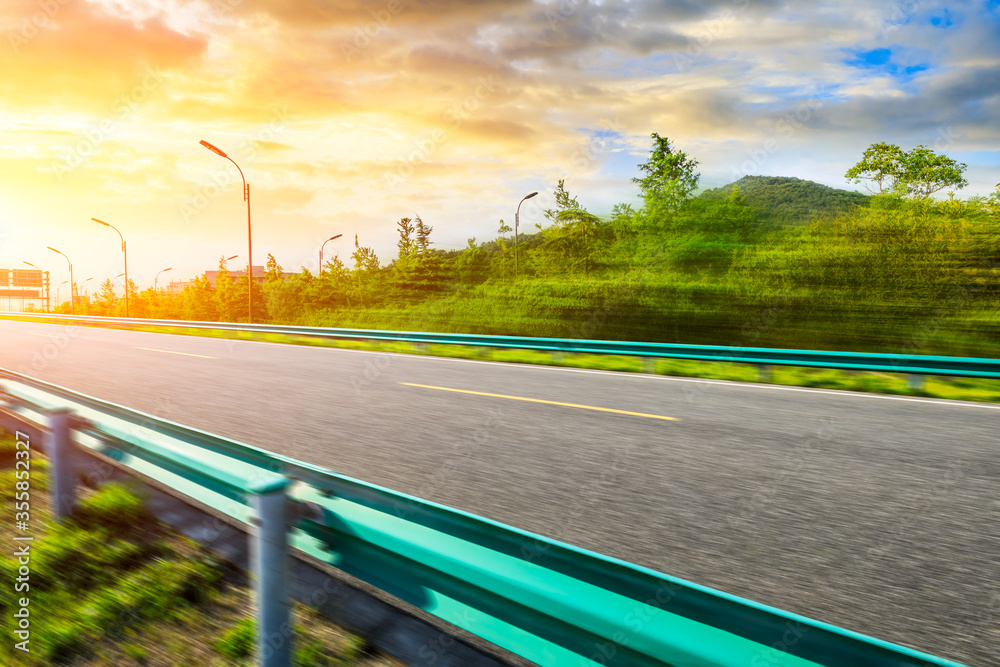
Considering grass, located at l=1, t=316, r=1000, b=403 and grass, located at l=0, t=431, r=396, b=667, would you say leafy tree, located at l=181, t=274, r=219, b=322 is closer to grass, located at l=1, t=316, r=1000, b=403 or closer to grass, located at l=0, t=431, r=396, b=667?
grass, located at l=1, t=316, r=1000, b=403

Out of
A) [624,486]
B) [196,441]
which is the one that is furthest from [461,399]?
[196,441]

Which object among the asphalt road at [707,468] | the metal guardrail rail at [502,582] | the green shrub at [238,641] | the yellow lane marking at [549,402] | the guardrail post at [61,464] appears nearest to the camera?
the metal guardrail rail at [502,582]

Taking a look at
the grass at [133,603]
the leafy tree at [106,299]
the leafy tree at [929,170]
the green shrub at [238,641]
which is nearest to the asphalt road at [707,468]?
the grass at [133,603]

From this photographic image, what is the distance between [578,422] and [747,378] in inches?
220

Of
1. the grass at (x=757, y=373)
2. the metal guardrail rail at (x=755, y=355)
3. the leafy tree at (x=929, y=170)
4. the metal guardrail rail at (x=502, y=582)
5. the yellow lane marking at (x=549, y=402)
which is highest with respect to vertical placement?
the leafy tree at (x=929, y=170)

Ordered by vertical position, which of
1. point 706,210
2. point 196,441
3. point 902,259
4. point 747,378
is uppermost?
point 706,210

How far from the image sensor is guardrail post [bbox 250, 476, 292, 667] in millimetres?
2100

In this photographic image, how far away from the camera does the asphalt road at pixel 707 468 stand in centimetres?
300

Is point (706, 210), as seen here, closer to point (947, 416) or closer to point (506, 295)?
point (506, 295)

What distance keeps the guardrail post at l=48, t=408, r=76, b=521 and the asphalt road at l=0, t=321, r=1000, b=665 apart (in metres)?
1.80

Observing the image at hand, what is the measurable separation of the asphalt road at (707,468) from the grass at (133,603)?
1.53 metres

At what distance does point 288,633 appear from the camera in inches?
85.1

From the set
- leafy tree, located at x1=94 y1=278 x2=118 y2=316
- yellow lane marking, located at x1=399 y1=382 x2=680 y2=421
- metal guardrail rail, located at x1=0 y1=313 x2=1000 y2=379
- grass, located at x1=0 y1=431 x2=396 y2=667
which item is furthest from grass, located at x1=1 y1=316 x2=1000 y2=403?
leafy tree, located at x1=94 y1=278 x2=118 y2=316

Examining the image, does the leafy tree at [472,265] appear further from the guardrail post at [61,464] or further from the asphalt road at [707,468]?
the guardrail post at [61,464]
